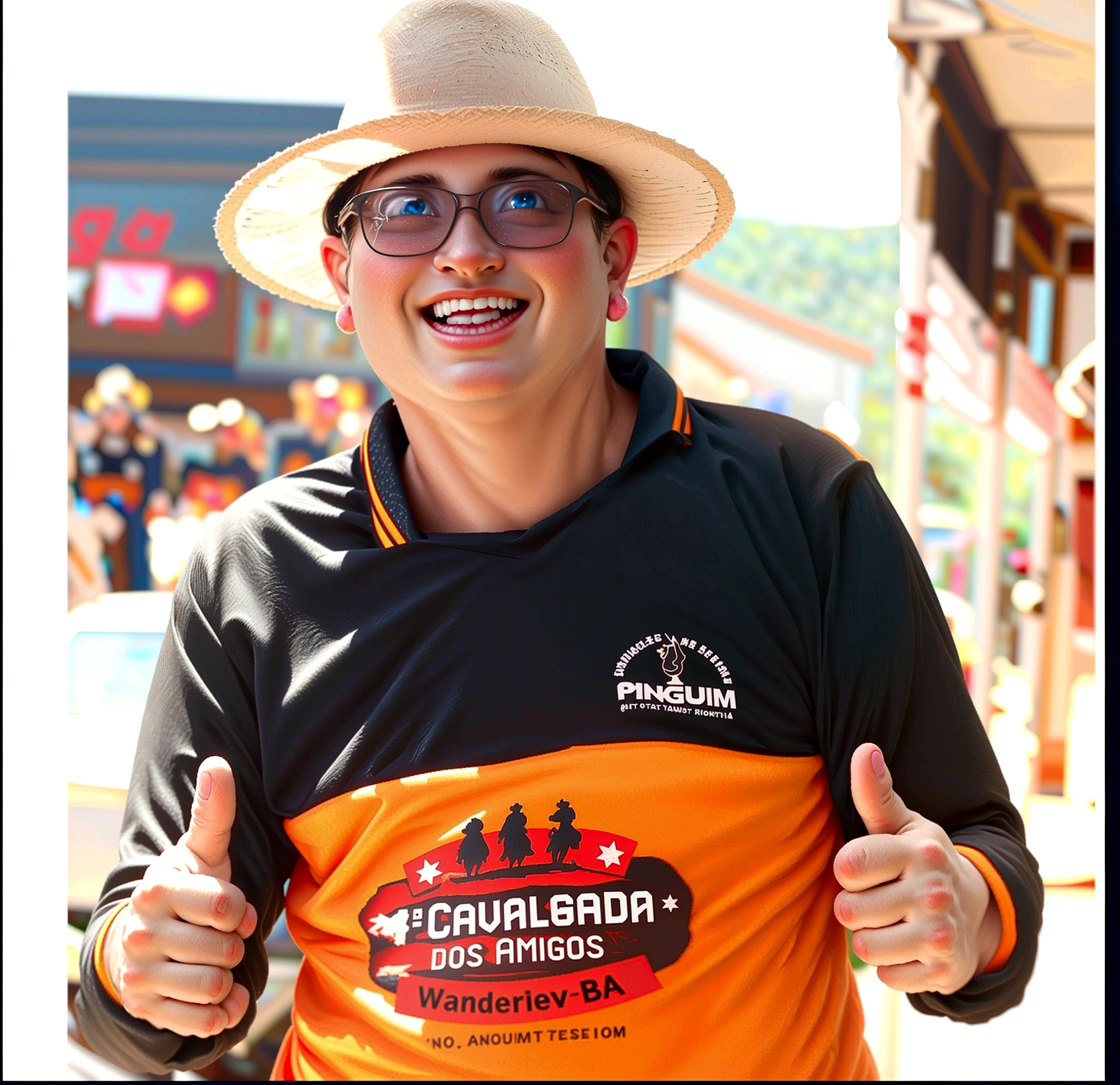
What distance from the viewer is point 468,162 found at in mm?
1143

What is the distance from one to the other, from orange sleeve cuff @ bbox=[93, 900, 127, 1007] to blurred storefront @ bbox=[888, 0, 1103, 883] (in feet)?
7.68

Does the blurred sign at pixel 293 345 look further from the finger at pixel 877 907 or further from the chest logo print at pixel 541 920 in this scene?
the finger at pixel 877 907

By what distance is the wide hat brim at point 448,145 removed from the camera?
1.13 meters

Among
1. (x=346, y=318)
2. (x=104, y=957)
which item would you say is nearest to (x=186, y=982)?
(x=104, y=957)

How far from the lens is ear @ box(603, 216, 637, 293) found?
1290 mm

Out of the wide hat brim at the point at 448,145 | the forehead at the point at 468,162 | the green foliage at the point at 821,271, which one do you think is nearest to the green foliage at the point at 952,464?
the green foliage at the point at 821,271

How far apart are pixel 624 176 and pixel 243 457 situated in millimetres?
2366

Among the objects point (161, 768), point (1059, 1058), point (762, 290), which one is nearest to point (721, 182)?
point (161, 768)

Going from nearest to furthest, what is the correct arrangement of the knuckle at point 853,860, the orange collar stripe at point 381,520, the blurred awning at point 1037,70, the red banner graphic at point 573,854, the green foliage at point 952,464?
1. the knuckle at point 853,860
2. the red banner graphic at point 573,854
3. the orange collar stripe at point 381,520
4. the blurred awning at point 1037,70
5. the green foliage at point 952,464

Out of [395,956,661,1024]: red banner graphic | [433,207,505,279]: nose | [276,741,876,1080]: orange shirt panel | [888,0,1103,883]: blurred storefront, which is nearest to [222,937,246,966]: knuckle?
[276,741,876,1080]: orange shirt panel

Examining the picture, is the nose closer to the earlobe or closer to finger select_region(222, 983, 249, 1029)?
the earlobe

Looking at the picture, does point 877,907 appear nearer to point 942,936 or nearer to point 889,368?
point 942,936

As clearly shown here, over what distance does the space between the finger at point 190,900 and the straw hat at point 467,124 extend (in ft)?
2.64

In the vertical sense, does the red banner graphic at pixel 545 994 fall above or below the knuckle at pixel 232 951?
below
